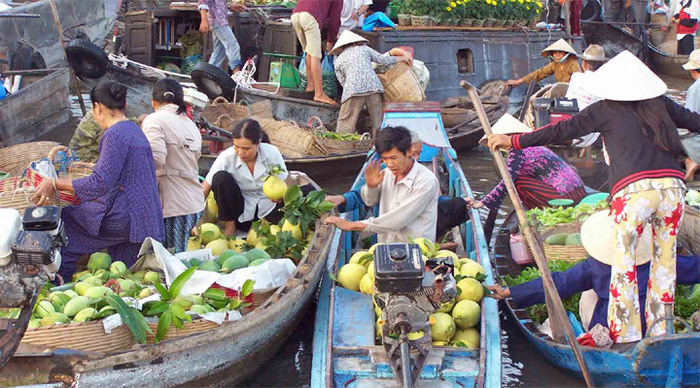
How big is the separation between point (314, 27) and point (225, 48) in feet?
4.60

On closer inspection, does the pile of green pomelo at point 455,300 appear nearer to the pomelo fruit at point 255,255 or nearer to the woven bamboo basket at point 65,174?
the pomelo fruit at point 255,255

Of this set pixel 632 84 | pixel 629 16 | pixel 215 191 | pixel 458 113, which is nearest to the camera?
pixel 632 84

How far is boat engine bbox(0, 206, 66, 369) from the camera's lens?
3.09 m

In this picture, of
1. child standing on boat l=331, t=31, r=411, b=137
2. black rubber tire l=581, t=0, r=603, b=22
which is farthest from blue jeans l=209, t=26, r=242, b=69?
black rubber tire l=581, t=0, r=603, b=22

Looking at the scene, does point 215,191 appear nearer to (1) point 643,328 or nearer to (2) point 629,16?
(1) point 643,328

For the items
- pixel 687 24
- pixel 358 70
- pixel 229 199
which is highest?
pixel 687 24

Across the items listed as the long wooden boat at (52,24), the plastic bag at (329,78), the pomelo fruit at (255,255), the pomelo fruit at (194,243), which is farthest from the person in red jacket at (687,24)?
the pomelo fruit at (255,255)

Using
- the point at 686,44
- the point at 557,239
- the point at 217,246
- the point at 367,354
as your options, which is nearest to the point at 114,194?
the point at 217,246

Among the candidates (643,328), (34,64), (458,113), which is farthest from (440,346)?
(34,64)

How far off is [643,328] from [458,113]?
606cm

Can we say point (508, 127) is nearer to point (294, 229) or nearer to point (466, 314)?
point (294, 229)

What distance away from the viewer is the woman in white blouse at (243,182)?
5434 millimetres

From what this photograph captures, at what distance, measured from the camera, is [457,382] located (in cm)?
366

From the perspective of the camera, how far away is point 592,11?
58.4ft
